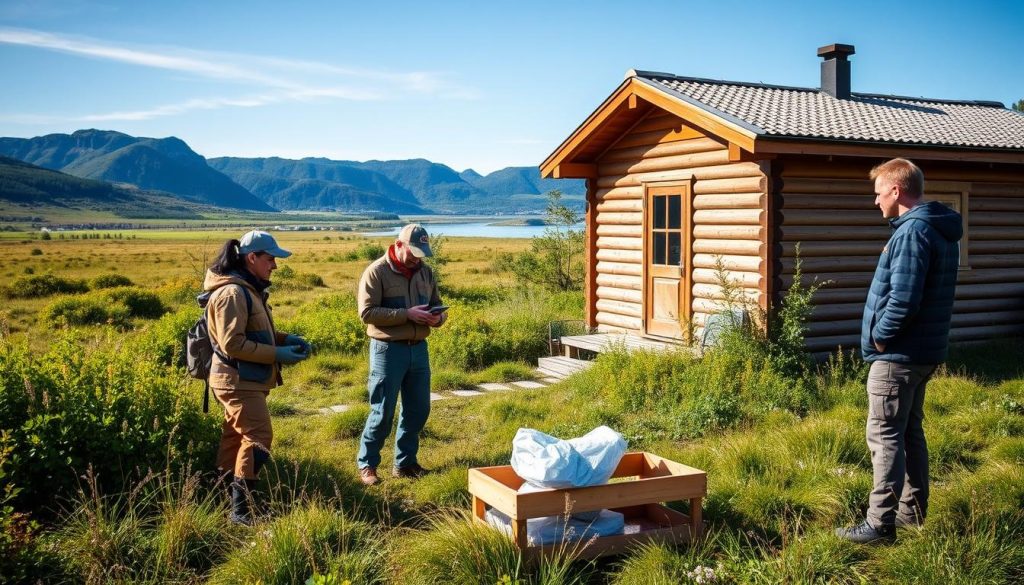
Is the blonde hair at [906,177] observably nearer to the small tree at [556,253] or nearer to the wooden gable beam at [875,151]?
the wooden gable beam at [875,151]

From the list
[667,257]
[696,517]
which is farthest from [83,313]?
[696,517]

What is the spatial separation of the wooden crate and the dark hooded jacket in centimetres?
131

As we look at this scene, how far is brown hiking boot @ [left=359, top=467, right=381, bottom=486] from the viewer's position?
6.52 m

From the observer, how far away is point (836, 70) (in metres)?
13.5

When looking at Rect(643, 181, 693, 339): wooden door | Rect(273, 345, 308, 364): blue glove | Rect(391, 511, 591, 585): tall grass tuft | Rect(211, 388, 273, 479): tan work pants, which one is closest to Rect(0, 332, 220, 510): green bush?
Rect(211, 388, 273, 479): tan work pants

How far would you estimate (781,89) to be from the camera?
44.5ft

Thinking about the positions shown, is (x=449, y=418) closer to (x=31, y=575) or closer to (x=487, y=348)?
(x=487, y=348)

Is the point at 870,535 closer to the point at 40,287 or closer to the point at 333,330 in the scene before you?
the point at 333,330

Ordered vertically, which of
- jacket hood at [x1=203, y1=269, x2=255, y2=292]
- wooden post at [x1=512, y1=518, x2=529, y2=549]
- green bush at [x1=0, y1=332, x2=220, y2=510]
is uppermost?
jacket hood at [x1=203, y1=269, x2=255, y2=292]

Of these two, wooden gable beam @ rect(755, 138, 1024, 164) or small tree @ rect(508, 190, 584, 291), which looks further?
small tree @ rect(508, 190, 584, 291)

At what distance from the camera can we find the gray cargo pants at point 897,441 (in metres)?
4.70

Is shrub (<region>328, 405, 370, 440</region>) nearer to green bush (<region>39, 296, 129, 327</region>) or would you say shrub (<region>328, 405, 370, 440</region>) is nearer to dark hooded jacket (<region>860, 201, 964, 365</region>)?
dark hooded jacket (<region>860, 201, 964, 365</region>)

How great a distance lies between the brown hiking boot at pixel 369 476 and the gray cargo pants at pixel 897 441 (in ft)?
11.6

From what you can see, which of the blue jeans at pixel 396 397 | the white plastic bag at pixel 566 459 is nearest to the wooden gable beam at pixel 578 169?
the blue jeans at pixel 396 397
